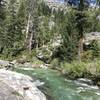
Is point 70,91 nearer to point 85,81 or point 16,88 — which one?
point 85,81

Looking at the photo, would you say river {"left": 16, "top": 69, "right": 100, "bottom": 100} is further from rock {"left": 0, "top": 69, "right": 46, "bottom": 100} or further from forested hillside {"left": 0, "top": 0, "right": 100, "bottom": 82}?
forested hillside {"left": 0, "top": 0, "right": 100, "bottom": 82}

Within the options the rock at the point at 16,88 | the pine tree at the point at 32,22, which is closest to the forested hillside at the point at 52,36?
the pine tree at the point at 32,22

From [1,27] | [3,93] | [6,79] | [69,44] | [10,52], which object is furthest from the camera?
[1,27]

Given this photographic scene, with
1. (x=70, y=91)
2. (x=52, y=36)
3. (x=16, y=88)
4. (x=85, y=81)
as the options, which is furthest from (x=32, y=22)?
(x=16, y=88)

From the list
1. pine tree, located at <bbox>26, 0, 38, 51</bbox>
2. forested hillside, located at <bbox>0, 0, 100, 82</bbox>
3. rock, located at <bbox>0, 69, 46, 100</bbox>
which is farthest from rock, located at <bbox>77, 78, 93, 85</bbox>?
pine tree, located at <bbox>26, 0, 38, 51</bbox>

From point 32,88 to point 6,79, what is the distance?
4.10 ft

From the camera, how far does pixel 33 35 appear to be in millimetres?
50438

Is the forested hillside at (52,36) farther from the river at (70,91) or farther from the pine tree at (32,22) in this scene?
the river at (70,91)

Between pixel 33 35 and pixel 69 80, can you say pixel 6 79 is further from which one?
pixel 33 35

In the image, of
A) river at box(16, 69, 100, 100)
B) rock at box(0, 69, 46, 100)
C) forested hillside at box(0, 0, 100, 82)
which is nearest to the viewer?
rock at box(0, 69, 46, 100)

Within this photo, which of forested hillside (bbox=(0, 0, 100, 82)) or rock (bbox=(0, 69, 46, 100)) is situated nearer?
rock (bbox=(0, 69, 46, 100))

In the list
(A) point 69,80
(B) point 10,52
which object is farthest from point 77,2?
(B) point 10,52

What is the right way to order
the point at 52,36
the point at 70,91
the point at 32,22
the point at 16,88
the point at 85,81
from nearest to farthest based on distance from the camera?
the point at 16,88
the point at 70,91
the point at 85,81
the point at 32,22
the point at 52,36

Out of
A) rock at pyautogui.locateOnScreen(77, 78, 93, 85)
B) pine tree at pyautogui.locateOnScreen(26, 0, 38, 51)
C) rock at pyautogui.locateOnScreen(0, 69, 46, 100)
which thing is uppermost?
pine tree at pyautogui.locateOnScreen(26, 0, 38, 51)
